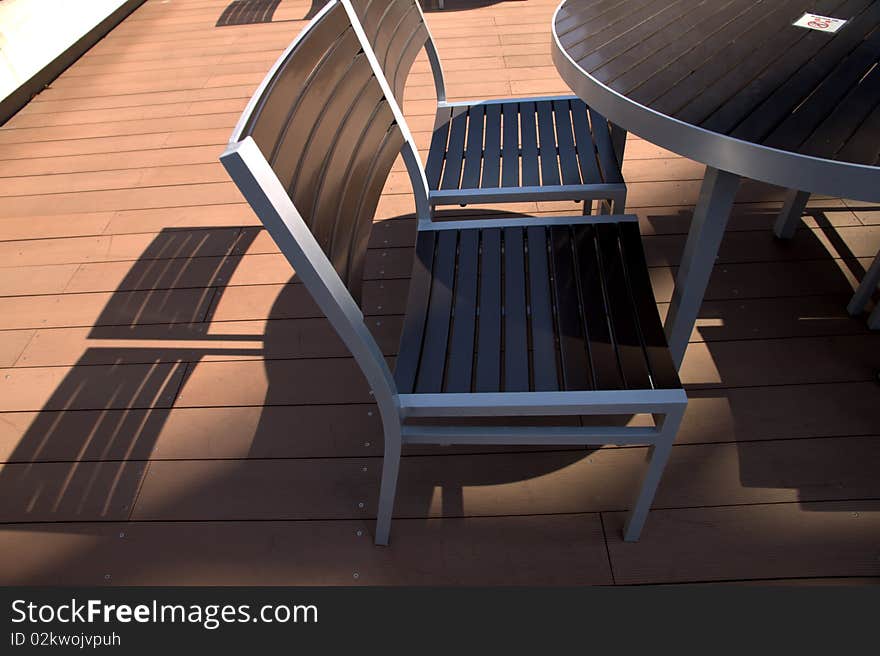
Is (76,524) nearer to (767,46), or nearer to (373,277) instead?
(373,277)

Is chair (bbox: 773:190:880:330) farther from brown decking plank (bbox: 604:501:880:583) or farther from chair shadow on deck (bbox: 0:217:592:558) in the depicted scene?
chair shadow on deck (bbox: 0:217:592:558)

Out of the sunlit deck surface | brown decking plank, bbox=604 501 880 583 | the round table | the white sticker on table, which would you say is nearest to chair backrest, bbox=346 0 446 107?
the round table

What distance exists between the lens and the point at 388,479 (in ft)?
3.79

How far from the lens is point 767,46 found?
3.84ft

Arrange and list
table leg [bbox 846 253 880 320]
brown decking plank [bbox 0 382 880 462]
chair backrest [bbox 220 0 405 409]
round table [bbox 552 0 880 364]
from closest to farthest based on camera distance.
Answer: chair backrest [bbox 220 0 405 409] < round table [bbox 552 0 880 364] < brown decking plank [bbox 0 382 880 462] < table leg [bbox 846 253 880 320]

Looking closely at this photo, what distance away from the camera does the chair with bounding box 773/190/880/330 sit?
5.27ft

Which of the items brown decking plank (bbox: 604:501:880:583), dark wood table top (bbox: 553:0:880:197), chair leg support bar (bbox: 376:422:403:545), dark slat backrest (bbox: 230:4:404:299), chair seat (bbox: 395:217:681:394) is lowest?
brown decking plank (bbox: 604:501:880:583)

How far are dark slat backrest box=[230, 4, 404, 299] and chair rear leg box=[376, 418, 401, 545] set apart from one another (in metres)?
0.26

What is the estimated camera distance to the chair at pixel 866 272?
5.27 feet

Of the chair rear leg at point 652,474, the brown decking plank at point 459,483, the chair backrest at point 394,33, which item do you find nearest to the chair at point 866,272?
the brown decking plank at point 459,483

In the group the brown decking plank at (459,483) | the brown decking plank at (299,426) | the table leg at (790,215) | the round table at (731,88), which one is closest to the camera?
the round table at (731,88)

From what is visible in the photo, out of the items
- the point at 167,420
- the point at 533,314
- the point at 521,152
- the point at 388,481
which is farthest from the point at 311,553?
the point at 521,152

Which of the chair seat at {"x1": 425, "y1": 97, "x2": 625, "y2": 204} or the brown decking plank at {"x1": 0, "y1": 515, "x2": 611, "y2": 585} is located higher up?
the chair seat at {"x1": 425, "y1": 97, "x2": 625, "y2": 204}

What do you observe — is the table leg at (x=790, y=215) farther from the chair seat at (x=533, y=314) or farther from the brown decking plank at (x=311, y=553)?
the brown decking plank at (x=311, y=553)
